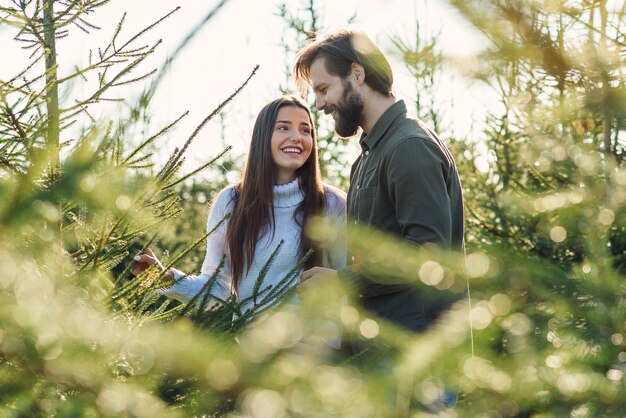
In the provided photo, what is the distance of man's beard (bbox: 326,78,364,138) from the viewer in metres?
3.21

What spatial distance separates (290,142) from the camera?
3740 mm

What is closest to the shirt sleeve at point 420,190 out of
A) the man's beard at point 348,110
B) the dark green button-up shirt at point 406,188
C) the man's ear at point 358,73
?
the dark green button-up shirt at point 406,188

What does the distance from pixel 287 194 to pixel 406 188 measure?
45.7 inches

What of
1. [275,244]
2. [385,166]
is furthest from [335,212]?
[385,166]

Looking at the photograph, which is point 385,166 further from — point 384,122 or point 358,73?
point 358,73

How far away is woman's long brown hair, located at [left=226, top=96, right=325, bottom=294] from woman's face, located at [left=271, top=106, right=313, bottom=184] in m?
0.03

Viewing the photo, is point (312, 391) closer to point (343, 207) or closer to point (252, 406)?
point (252, 406)

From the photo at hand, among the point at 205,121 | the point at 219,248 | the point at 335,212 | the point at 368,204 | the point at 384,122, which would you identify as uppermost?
the point at 205,121

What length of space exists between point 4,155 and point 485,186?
14.7 feet

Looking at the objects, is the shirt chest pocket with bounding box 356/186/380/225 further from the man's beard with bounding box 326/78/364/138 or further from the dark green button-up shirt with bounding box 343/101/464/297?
the man's beard with bounding box 326/78/364/138

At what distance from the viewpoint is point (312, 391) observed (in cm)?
57

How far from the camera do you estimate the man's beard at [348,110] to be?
3.21 meters

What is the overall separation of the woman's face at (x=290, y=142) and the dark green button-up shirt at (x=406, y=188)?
0.69 meters

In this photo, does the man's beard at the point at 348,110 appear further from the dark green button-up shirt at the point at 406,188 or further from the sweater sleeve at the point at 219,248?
the sweater sleeve at the point at 219,248
